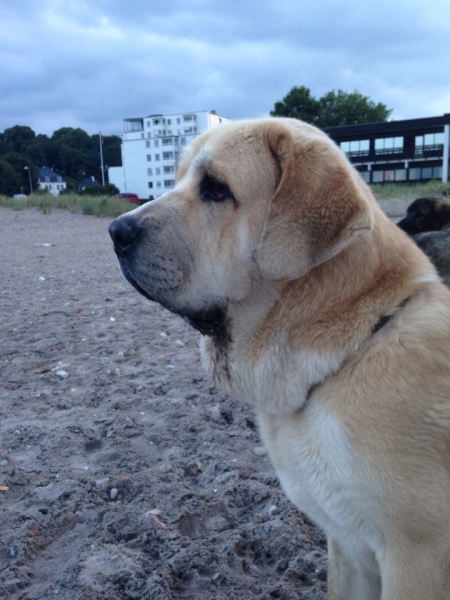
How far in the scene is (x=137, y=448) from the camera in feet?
A: 12.4

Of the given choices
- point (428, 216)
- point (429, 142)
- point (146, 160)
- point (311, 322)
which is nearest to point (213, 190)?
point (311, 322)

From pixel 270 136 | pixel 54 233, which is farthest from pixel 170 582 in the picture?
pixel 54 233

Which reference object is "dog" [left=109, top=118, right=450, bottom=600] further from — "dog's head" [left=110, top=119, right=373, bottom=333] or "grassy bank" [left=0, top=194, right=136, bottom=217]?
"grassy bank" [left=0, top=194, right=136, bottom=217]

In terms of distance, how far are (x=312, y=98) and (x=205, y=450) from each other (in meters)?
59.8

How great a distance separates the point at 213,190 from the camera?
8.27 ft

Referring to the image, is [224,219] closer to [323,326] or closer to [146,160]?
[323,326]

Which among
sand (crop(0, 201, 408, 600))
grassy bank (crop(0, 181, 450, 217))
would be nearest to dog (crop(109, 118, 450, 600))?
sand (crop(0, 201, 408, 600))

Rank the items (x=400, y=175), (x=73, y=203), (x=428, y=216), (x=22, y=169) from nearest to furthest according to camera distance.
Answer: (x=428, y=216) → (x=73, y=203) → (x=400, y=175) → (x=22, y=169)

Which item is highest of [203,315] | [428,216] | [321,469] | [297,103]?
[297,103]

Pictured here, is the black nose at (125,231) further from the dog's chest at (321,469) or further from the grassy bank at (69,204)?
the grassy bank at (69,204)

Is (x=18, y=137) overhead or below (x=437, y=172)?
overhead

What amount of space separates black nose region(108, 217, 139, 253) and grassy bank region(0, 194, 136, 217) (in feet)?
64.7

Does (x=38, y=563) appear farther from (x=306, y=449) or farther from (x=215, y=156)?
(x=215, y=156)

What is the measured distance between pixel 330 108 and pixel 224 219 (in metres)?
61.9
